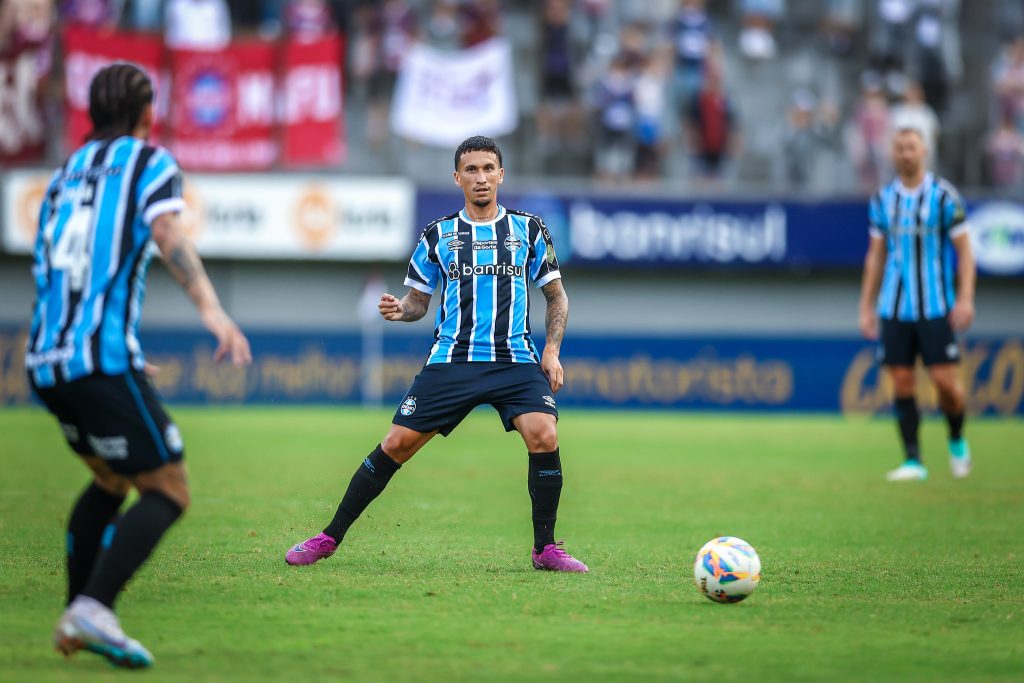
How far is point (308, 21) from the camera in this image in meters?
22.6

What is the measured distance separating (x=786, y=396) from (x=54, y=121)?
12.1 meters

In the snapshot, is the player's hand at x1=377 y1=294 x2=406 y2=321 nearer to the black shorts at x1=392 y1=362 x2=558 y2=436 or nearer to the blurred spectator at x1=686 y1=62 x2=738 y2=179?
the black shorts at x1=392 y1=362 x2=558 y2=436

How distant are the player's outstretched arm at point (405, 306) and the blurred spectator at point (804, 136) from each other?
58.5 feet

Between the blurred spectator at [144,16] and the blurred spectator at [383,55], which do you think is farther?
the blurred spectator at [383,55]

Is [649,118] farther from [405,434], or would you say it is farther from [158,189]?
[158,189]

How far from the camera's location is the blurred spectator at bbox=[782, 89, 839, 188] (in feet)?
78.9

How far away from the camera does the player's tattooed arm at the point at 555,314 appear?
6930 millimetres

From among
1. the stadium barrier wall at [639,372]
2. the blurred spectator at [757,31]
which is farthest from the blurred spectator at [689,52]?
the stadium barrier wall at [639,372]

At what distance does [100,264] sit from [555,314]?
2.73 m

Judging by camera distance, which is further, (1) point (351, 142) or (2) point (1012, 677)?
(1) point (351, 142)

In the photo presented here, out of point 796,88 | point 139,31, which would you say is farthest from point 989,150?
point 139,31

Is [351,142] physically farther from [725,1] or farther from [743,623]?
[743,623]

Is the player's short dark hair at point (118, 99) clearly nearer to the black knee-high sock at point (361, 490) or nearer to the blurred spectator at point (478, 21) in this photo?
the black knee-high sock at point (361, 490)

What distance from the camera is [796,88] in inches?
999
